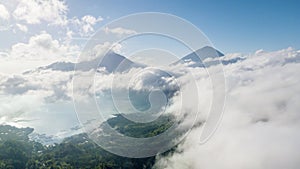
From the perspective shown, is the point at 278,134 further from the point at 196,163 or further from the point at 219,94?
the point at 219,94

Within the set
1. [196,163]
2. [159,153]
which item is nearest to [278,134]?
[196,163]

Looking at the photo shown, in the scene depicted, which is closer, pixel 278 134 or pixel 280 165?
pixel 280 165

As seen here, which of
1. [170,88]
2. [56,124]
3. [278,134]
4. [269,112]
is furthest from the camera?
[56,124]

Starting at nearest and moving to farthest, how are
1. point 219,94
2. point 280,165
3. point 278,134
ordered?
point 219,94, point 280,165, point 278,134

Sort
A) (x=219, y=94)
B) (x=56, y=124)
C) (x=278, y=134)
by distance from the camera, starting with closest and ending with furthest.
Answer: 1. (x=219, y=94)
2. (x=278, y=134)
3. (x=56, y=124)

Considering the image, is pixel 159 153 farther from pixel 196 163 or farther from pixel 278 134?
pixel 278 134

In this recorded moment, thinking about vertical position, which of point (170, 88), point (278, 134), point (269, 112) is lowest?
point (170, 88)

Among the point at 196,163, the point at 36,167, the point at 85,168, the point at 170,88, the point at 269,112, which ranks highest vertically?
the point at 269,112

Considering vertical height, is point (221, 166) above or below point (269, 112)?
below

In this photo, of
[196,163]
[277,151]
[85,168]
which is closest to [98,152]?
[85,168]
